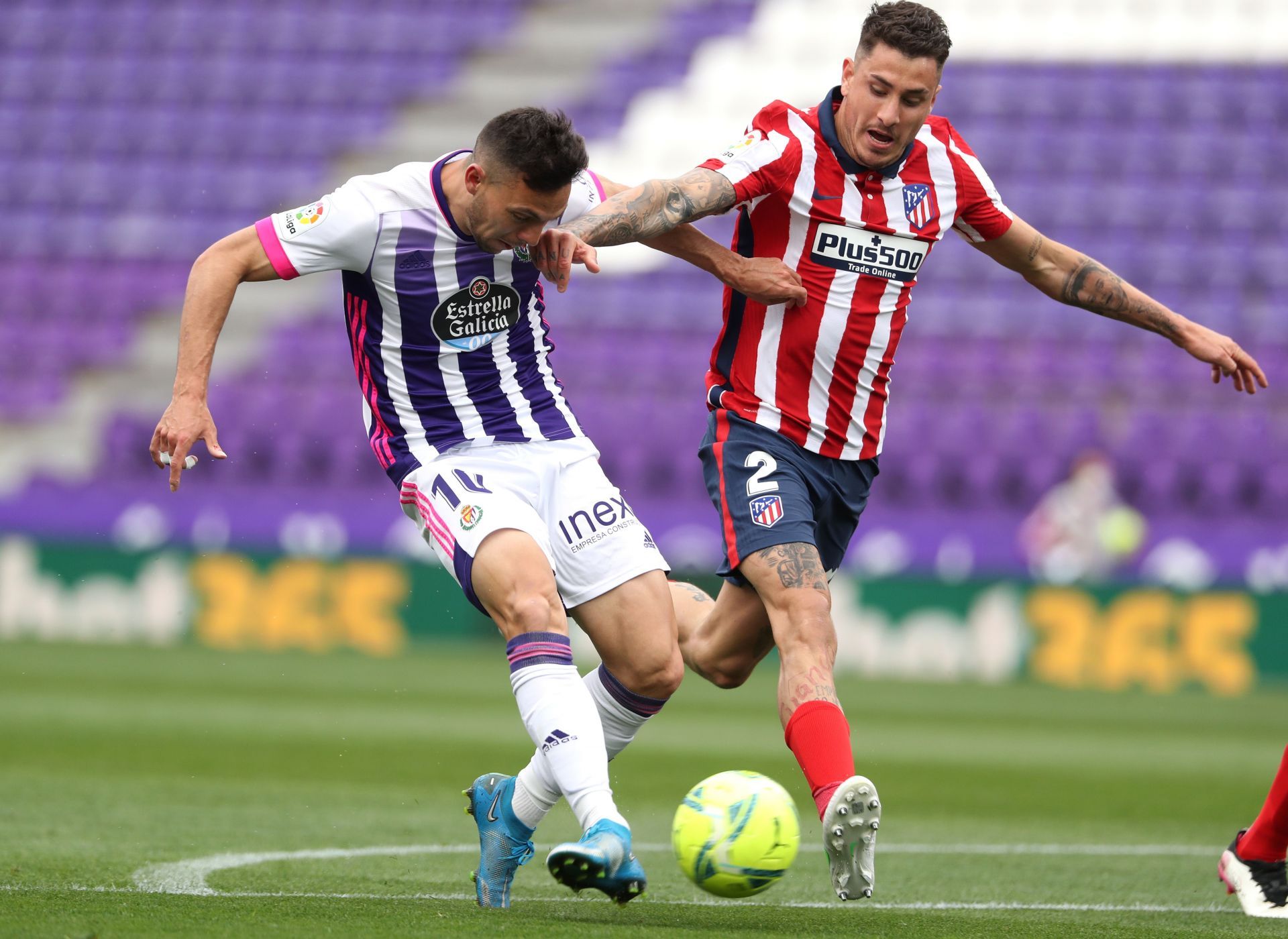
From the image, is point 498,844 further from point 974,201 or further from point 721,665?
point 974,201

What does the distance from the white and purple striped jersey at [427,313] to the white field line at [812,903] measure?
3.94 feet

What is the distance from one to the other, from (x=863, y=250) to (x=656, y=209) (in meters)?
0.68

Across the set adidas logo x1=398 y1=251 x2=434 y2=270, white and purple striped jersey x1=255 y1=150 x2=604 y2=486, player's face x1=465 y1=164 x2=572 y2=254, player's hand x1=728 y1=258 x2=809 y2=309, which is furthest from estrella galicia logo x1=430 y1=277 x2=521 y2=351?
player's hand x1=728 y1=258 x2=809 y2=309

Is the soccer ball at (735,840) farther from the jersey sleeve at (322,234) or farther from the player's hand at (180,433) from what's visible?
the jersey sleeve at (322,234)

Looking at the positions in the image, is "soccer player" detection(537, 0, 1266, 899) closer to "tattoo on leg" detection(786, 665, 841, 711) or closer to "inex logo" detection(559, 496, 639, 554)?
"tattoo on leg" detection(786, 665, 841, 711)

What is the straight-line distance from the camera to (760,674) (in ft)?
51.3

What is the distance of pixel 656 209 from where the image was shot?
4871mm

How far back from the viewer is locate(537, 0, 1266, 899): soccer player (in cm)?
489

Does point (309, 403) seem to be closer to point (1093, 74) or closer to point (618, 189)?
point (1093, 74)

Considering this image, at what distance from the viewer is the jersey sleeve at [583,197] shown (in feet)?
16.6

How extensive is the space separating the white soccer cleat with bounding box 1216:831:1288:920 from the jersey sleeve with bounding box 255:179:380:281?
3.08m

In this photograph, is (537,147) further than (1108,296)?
No

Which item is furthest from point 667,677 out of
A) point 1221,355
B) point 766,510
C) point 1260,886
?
point 1221,355

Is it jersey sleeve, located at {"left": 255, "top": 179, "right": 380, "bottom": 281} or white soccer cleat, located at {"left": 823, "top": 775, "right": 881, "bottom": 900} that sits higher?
jersey sleeve, located at {"left": 255, "top": 179, "right": 380, "bottom": 281}
